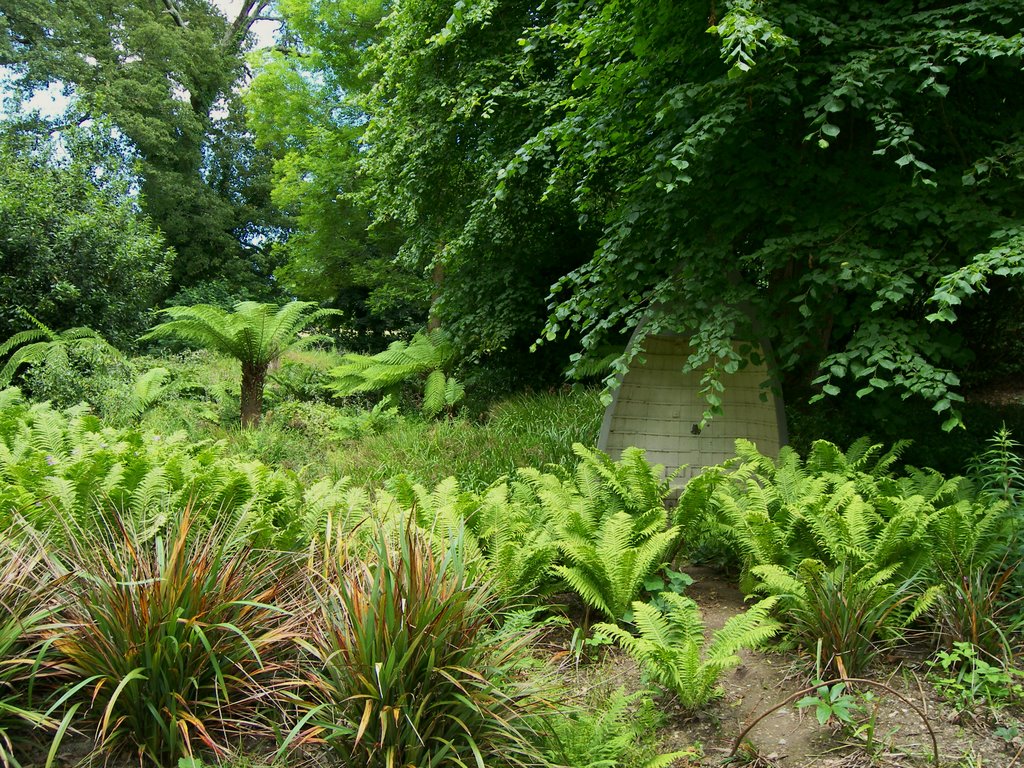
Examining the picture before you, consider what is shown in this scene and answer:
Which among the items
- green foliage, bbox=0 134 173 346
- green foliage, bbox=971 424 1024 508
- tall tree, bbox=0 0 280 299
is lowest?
green foliage, bbox=971 424 1024 508

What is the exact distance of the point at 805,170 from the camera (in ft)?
15.2

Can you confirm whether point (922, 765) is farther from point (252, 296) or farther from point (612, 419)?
point (252, 296)

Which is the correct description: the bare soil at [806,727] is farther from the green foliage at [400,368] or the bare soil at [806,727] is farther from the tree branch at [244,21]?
the tree branch at [244,21]

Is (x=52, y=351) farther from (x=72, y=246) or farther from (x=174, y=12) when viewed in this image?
(x=174, y=12)

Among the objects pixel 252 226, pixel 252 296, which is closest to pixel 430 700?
pixel 252 296

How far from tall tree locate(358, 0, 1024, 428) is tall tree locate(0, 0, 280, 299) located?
16451 millimetres

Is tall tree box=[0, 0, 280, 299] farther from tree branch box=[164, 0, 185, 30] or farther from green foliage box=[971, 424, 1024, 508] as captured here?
green foliage box=[971, 424, 1024, 508]

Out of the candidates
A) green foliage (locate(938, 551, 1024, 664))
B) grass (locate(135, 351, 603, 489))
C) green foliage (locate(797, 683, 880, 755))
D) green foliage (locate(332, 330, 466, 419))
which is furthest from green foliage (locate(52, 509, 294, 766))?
green foliage (locate(332, 330, 466, 419))

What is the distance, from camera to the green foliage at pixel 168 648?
7.48ft

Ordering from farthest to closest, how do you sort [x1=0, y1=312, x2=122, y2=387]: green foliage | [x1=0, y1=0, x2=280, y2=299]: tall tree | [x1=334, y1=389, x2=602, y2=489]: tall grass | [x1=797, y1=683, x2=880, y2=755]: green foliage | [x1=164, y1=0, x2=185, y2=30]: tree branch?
[x1=164, y1=0, x2=185, y2=30]: tree branch
[x1=0, y1=0, x2=280, y2=299]: tall tree
[x1=0, y1=312, x2=122, y2=387]: green foliage
[x1=334, y1=389, x2=602, y2=489]: tall grass
[x1=797, y1=683, x2=880, y2=755]: green foliage

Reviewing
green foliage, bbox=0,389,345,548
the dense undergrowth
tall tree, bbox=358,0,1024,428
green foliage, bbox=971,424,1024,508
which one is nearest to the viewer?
the dense undergrowth

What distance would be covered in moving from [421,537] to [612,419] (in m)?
3.06

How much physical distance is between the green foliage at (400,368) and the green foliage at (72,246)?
14.7ft

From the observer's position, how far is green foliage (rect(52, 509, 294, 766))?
7.48 feet
